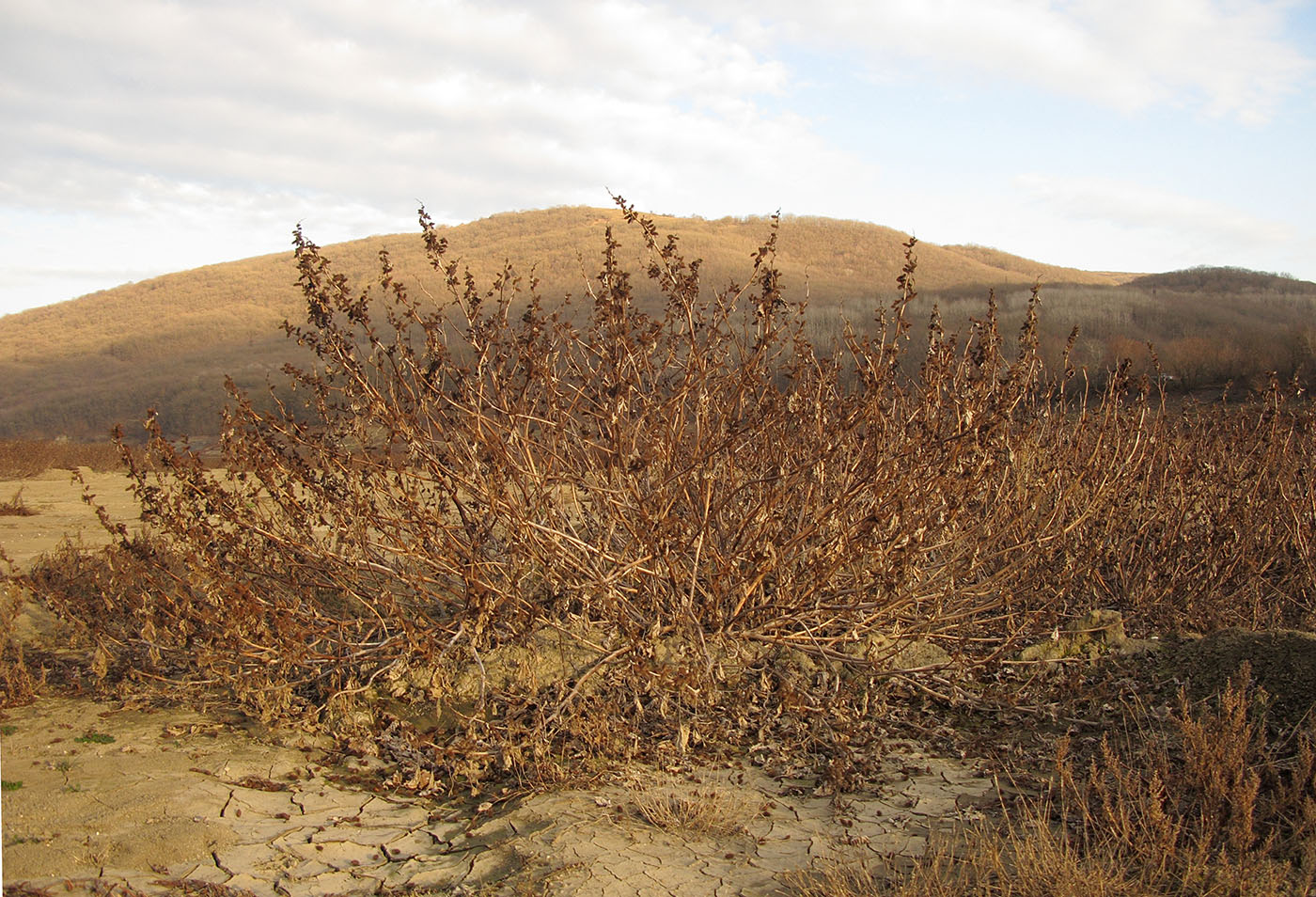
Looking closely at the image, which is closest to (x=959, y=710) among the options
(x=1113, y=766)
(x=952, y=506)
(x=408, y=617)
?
(x=952, y=506)

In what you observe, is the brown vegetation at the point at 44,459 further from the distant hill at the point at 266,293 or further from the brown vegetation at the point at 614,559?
the distant hill at the point at 266,293

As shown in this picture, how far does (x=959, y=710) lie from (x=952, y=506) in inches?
44.9

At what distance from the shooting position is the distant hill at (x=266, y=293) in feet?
126

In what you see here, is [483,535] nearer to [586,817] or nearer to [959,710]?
[586,817]

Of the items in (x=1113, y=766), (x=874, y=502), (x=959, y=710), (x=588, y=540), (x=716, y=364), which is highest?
(x=716, y=364)

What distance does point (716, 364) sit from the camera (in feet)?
11.6

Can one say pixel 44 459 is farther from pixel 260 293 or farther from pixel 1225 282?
pixel 260 293

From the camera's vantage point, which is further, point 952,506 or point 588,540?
point 588,540

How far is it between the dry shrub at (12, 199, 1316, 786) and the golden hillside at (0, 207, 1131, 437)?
2744cm

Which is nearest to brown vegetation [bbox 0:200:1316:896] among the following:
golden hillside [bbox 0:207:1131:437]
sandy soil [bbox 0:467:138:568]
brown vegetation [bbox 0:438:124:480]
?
sandy soil [bbox 0:467:138:568]

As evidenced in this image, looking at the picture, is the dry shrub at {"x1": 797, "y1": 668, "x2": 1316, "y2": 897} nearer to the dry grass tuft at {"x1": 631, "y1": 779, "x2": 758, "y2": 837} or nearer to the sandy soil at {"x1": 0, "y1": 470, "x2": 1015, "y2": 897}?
the sandy soil at {"x1": 0, "y1": 470, "x2": 1015, "y2": 897}

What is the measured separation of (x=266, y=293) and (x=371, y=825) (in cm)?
6291

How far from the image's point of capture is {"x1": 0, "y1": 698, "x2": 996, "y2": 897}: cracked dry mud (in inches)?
108

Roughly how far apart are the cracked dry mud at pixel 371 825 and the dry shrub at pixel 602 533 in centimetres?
28
